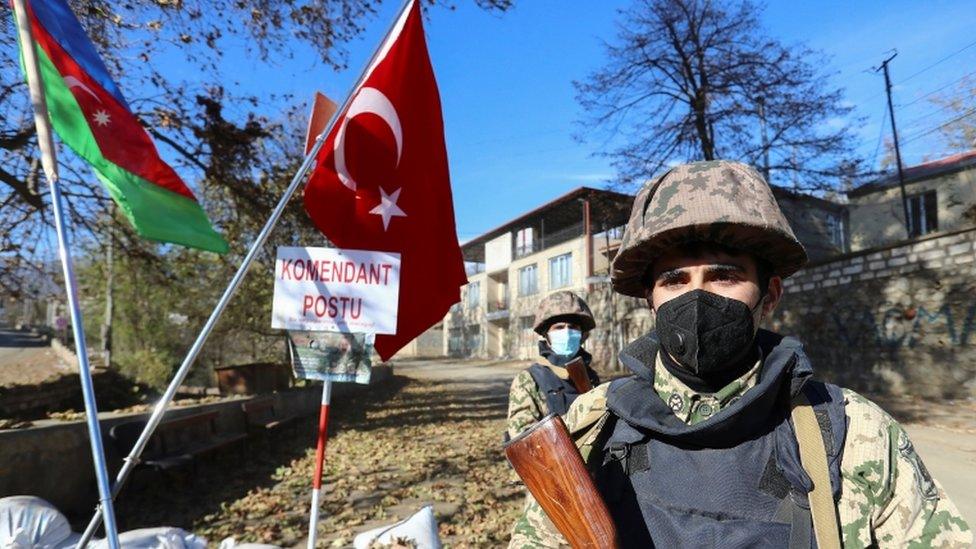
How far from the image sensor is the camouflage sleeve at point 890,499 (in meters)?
1.15

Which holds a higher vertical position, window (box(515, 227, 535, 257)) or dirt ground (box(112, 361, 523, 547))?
window (box(515, 227, 535, 257))

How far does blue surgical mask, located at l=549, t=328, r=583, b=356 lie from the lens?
4.10 meters

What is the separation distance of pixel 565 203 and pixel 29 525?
31.6 metres

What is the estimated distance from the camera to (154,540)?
3.24 meters

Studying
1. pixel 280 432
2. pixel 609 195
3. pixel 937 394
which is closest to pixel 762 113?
pixel 609 195

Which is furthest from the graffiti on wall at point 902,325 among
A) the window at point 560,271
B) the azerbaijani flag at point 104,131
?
the window at point 560,271

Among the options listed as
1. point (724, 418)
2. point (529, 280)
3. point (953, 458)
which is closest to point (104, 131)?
point (724, 418)

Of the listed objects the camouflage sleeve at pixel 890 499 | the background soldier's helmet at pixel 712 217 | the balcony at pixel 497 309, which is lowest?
the camouflage sleeve at pixel 890 499

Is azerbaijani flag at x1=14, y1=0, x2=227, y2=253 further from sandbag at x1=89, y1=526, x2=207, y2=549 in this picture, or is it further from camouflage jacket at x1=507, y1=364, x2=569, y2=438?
camouflage jacket at x1=507, y1=364, x2=569, y2=438

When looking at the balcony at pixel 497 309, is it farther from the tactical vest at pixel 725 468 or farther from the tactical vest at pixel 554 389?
the tactical vest at pixel 725 468

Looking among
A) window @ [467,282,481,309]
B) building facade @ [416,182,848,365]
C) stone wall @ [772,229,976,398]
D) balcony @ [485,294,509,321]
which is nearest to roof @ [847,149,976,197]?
building facade @ [416,182,848,365]

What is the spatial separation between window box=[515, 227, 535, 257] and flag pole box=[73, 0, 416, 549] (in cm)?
3604

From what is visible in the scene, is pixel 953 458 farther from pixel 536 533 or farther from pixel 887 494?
pixel 536 533

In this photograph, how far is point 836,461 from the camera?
122 centimetres
